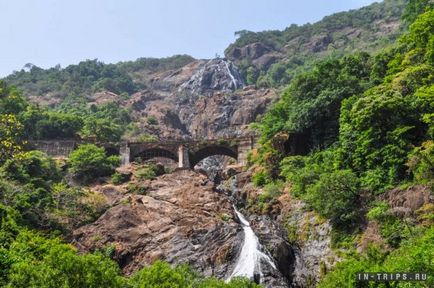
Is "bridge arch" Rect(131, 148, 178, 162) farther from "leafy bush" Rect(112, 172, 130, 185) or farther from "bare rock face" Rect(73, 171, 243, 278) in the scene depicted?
"bare rock face" Rect(73, 171, 243, 278)

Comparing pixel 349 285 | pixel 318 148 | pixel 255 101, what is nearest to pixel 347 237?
pixel 349 285

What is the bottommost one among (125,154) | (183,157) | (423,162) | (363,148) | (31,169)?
(423,162)

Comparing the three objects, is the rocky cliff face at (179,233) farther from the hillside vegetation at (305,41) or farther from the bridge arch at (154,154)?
the hillside vegetation at (305,41)

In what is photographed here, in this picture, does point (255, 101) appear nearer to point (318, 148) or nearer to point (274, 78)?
point (274, 78)

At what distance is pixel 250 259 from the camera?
35938 mm

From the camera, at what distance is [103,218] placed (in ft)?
143

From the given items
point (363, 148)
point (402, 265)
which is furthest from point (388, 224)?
point (402, 265)

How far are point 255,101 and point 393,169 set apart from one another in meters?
77.2

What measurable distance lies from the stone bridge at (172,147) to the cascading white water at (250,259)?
31.0m

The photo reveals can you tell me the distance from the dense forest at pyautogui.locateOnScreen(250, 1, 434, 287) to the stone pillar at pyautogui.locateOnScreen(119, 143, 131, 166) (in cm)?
1984

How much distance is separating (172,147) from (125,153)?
275 inches

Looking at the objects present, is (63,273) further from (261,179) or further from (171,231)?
(261,179)

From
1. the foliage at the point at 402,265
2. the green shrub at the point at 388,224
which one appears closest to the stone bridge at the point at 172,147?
the green shrub at the point at 388,224

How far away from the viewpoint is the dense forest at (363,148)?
30.5 meters
